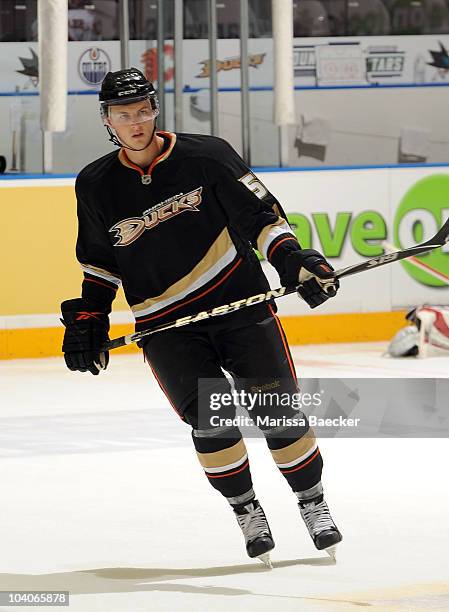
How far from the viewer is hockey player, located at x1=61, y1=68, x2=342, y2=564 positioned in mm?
3250

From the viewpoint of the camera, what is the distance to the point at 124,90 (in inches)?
127

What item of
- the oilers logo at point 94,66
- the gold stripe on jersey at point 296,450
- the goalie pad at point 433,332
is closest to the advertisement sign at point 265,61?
the oilers logo at point 94,66

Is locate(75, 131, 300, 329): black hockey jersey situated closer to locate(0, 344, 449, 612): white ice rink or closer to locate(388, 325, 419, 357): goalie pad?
locate(0, 344, 449, 612): white ice rink

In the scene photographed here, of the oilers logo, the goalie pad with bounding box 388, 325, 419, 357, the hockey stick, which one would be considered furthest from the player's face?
the oilers logo

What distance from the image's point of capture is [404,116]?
1102 cm

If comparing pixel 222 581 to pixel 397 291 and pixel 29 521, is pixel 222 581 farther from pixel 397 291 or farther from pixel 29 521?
pixel 397 291

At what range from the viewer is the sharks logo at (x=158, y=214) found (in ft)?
10.7

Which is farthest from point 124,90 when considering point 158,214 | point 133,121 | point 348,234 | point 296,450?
point 348,234

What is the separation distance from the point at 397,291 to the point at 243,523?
4.90 m

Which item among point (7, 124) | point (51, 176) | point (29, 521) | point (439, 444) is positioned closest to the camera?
point (29, 521)

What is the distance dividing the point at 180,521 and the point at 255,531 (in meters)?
0.51

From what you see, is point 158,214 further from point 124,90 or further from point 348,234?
point 348,234

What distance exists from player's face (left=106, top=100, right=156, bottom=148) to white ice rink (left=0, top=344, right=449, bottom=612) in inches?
37.6

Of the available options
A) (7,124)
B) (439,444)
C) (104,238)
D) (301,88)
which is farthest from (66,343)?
(301,88)
